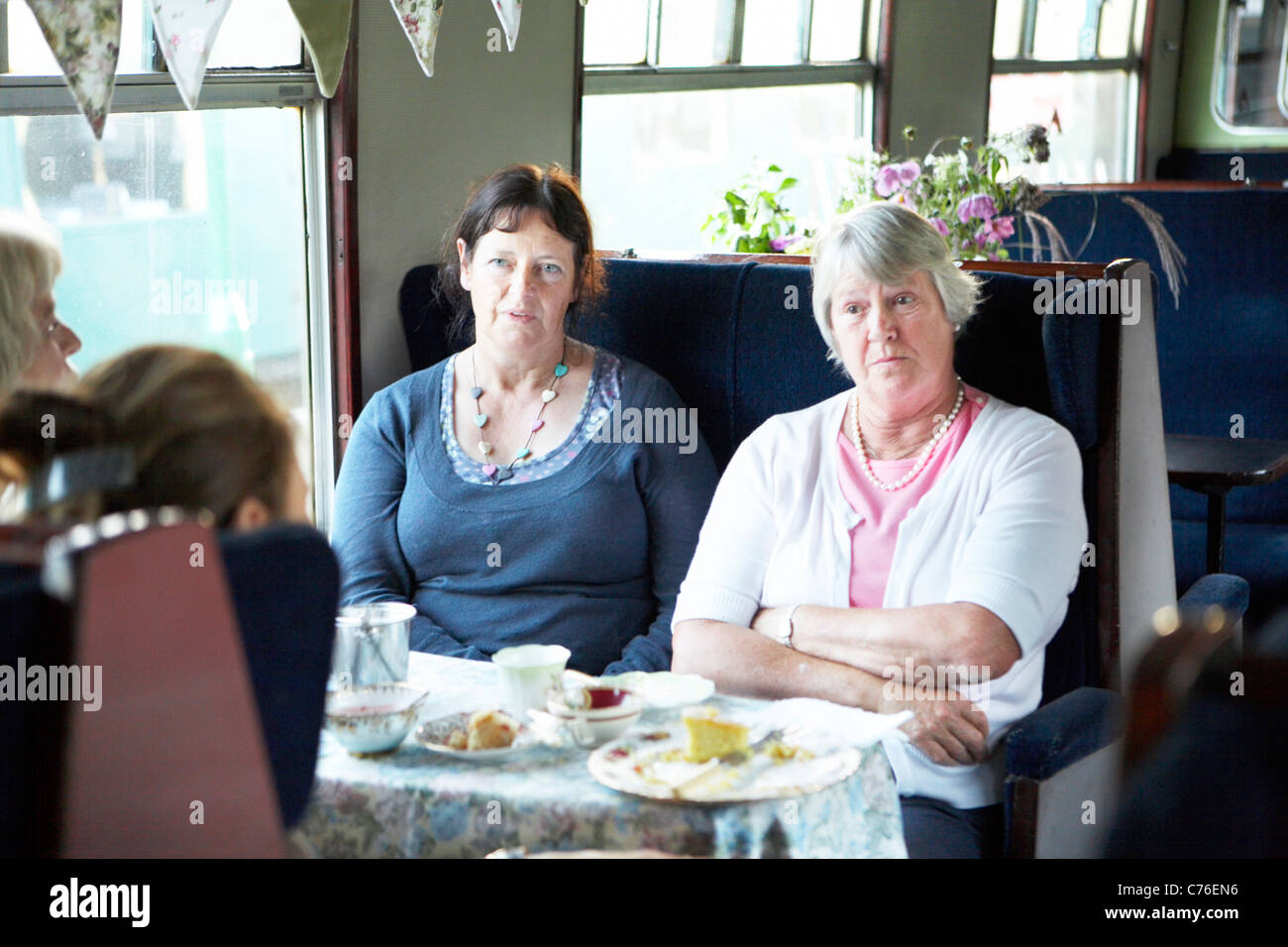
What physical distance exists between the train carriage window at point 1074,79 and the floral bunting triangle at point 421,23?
3.34 meters

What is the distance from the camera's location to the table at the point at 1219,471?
2.72 m

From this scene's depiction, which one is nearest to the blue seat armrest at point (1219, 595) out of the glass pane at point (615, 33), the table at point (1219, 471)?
the table at point (1219, 471)

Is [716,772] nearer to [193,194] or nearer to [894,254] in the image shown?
[894,254]

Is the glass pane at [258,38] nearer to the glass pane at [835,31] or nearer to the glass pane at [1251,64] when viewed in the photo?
the glass pane at [835,31]

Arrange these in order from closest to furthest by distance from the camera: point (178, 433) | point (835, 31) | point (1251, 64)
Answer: point (178, 433) → point (835, 31) → point (1251, 64)

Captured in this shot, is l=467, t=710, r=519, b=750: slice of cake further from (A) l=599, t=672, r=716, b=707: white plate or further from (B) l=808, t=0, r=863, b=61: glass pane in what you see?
(B) l=808, t=0, r=863, b=61: glass pane

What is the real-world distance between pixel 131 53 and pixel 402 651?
125 centimetres

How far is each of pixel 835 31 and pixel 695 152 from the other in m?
0.92

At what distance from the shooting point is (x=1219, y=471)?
2732mm

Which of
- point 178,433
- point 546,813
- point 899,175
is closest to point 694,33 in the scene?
point 899,175

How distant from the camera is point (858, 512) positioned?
1964 millimetres
